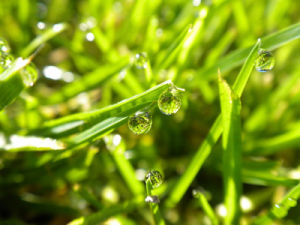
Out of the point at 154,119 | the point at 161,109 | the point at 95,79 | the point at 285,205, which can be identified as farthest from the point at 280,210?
the point at 95,79

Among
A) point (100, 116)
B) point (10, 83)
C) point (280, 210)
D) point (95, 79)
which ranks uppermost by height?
point (95, 79)

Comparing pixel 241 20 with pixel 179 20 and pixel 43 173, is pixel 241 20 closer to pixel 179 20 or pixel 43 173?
pixel 179 20

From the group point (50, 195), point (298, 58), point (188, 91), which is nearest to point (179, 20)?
point (188, 91)

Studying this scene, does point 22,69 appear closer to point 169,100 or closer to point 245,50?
point 169,100

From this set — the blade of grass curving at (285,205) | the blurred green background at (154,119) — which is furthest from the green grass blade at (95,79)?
the blade of grass curving at (285,205)

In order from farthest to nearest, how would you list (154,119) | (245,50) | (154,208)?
(154,119) < (245,50) < (154,208)

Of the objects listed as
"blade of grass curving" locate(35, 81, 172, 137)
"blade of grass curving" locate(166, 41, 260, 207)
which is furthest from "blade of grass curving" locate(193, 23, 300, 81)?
"blade of grass curving" locate(35, 81, 172, 137)
